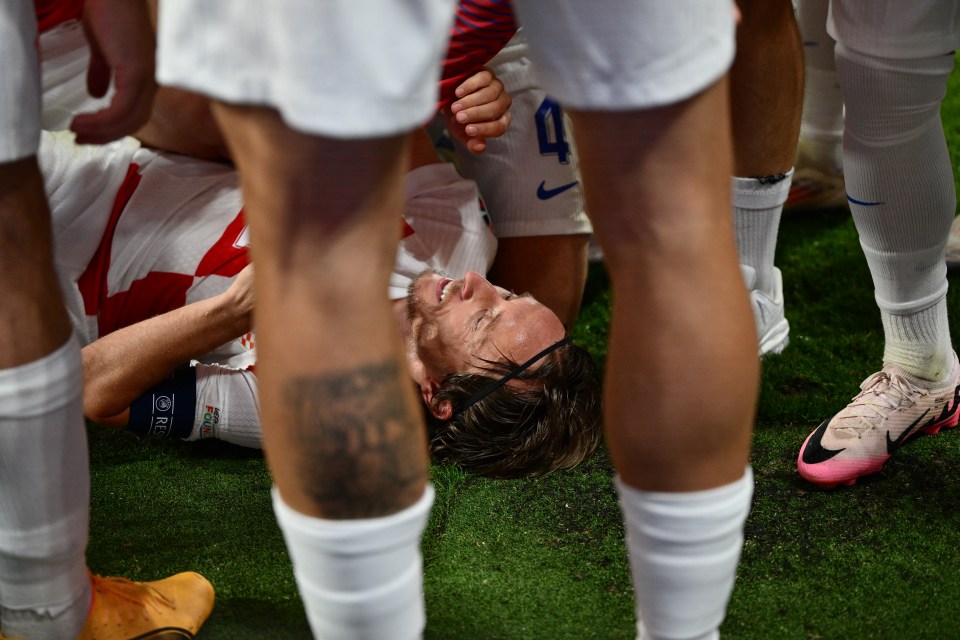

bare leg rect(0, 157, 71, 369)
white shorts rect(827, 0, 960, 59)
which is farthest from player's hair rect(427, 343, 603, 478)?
bare leg rect(0, 157, 71, 369)

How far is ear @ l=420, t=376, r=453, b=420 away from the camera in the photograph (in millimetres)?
1595

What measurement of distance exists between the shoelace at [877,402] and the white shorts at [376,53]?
0.90 m

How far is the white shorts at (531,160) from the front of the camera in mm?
1977

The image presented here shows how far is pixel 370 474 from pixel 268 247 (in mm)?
164

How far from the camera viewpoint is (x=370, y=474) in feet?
2.25

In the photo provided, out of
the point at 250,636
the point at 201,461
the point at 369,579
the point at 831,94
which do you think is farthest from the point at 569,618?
the point at 831,94

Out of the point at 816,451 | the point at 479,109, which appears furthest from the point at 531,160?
the point at 816,451

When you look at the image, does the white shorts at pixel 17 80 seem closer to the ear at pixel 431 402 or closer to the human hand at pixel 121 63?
the human hand at pixel 121 63

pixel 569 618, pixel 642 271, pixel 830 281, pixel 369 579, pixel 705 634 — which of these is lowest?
pixel 830 281

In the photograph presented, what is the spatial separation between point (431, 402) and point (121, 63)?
0.89 m

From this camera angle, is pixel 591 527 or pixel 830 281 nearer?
pixel 591 527

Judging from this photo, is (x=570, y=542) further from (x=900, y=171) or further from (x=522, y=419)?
(x=900, y=171)

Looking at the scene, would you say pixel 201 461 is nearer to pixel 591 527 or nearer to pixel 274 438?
pixel 591 527

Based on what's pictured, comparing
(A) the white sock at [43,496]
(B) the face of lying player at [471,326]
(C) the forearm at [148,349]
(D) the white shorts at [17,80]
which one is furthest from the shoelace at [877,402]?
(D) the white shorts at [17,80]
